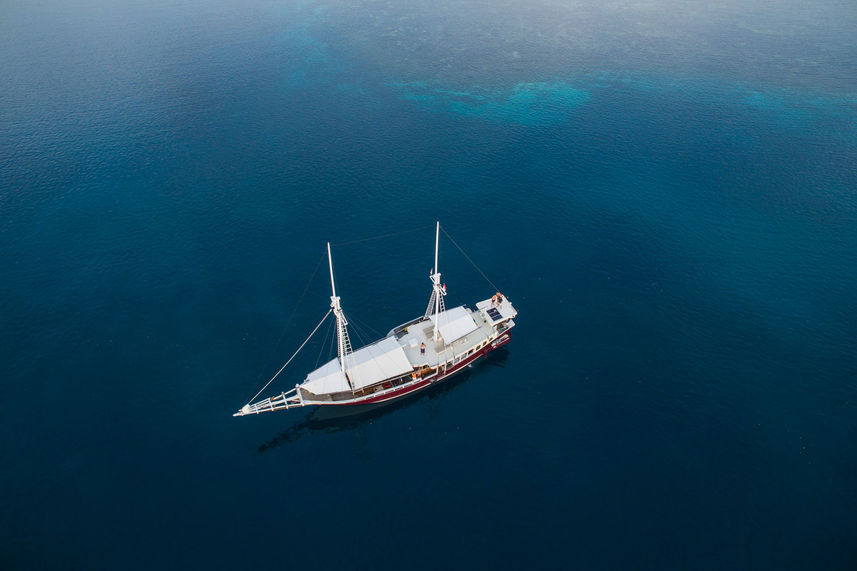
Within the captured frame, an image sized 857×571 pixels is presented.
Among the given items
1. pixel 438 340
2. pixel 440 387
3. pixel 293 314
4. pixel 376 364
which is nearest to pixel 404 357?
pixel 376 364

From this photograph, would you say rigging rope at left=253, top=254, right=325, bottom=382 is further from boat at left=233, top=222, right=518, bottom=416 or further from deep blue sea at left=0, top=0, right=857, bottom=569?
boat at left=233, top=222, right=518, bottom=416

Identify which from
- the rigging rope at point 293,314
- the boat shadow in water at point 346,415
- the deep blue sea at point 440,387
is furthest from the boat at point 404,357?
the rigging rope at point 293,314

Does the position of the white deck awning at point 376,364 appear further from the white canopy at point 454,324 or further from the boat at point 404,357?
the white canopy at point 454,324

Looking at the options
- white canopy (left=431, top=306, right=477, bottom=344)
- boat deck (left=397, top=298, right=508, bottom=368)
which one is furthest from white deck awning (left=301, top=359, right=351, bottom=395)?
white canopy (left=431, top=306, right=477, bottom=344)

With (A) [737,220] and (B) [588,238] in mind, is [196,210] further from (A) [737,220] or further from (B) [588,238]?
(A) [737,220]

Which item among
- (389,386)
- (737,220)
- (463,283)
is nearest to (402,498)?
(389,386)
